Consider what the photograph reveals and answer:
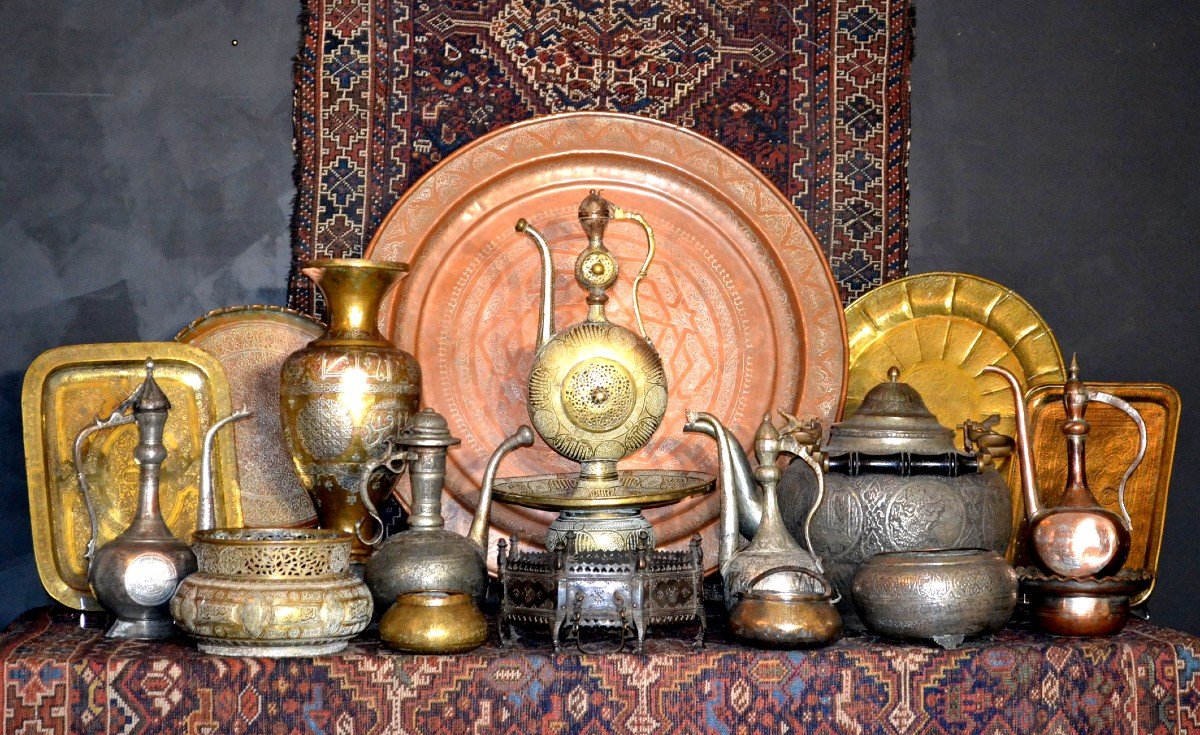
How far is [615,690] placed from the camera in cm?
187

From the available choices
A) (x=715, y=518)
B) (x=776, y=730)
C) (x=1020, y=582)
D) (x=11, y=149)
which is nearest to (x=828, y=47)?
(x=715, y=518)

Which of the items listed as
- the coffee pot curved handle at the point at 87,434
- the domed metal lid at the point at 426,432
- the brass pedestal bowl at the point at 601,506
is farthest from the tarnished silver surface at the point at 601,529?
the coffee pot curved handle at the point at 87,434

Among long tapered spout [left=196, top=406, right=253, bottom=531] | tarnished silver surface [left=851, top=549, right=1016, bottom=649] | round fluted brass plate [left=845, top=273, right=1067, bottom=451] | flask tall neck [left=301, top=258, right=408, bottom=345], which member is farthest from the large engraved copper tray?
tarnished silver surface [left=851, top=549, right=1016, bottom=649]

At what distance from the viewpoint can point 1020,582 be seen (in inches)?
81.7

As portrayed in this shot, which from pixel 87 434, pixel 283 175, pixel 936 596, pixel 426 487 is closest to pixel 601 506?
pixel 426 487

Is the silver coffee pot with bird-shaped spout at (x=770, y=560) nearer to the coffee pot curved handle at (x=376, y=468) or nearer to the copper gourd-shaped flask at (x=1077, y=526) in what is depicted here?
the copper gourd-shaped flask at (x=1077, y=526)

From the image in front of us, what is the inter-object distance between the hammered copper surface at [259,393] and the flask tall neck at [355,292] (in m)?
0.23

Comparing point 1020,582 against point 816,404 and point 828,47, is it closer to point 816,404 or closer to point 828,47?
point 816,404

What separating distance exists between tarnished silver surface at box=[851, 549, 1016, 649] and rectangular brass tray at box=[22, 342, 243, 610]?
1100 millimetres

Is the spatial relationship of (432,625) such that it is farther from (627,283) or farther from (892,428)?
(627,283)

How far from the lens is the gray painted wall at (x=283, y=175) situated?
2553 mm

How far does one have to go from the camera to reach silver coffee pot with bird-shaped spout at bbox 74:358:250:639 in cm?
196

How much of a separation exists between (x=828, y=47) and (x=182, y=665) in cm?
170

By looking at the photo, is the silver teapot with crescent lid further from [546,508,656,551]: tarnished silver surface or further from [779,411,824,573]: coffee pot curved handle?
[546,508,656,551]: tarnished silver surface
